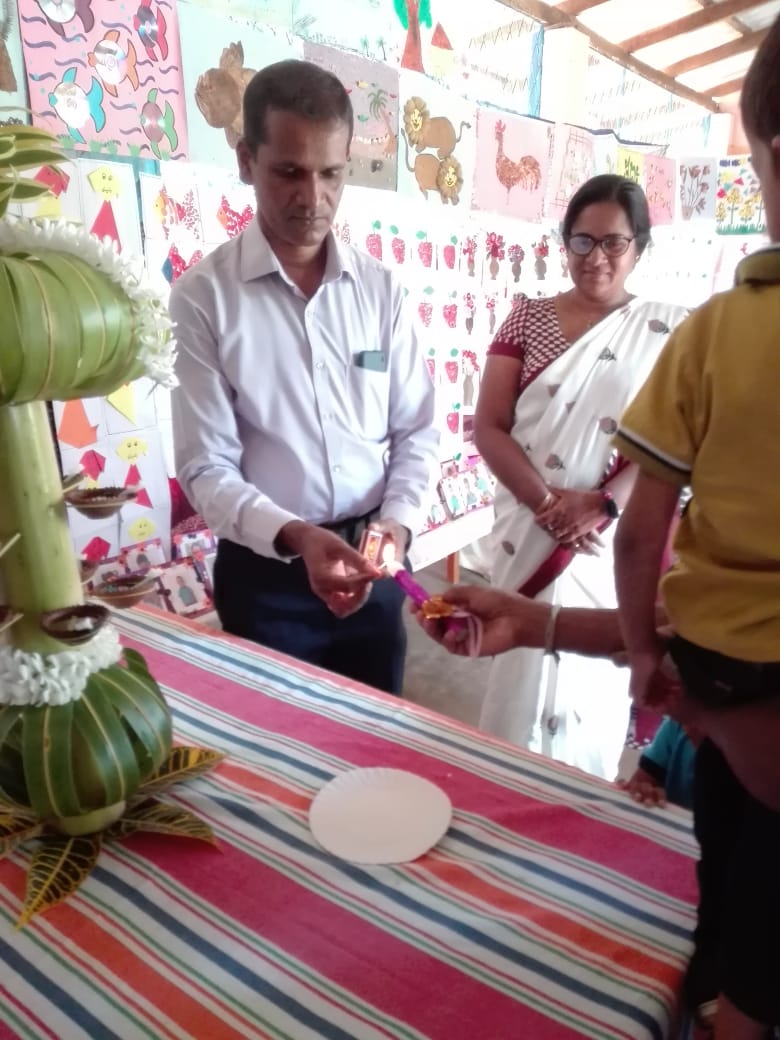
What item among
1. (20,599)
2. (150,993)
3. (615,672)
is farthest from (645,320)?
(150,993)

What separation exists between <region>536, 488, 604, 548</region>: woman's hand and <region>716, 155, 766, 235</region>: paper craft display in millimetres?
3106

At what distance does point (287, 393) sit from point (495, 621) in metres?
0.60

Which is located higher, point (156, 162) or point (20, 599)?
point (156, 162)

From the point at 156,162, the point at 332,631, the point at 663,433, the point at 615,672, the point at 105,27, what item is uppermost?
the point at 105,27

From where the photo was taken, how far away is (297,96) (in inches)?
45.3

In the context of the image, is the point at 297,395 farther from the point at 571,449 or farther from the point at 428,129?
the point at 428,129

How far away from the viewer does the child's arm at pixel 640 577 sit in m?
0.71

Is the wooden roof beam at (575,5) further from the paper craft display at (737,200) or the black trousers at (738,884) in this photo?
the black trousers at (738,884)

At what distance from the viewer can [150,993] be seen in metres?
0.56

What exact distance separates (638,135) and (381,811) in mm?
4004

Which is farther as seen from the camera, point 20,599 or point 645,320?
point 645,320

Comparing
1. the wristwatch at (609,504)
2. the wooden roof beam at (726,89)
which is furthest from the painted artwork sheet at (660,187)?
the wristwatch at (609,504)

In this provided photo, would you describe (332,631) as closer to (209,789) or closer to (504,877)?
(209,789)

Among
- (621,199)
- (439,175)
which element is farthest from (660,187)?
(621,199)
